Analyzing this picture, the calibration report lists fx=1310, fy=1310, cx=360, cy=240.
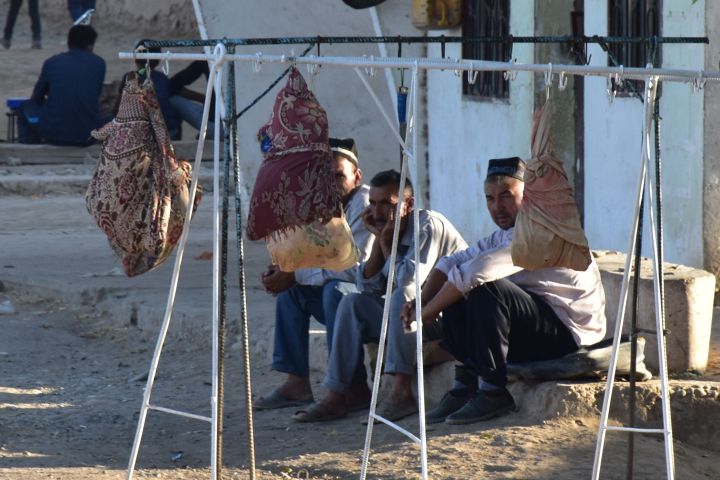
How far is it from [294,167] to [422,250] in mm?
1328

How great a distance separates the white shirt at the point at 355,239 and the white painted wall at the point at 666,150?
1562 mm

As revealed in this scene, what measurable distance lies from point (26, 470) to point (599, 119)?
363 centimetres

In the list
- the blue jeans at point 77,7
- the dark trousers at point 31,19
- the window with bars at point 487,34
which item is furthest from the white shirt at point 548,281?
the dark trousers at point 31,19

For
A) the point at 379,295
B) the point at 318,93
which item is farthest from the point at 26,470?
the point at 318,93

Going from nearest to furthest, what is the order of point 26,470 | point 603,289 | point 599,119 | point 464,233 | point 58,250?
point 26,470
point 603,289
point 599,119
point 464,233
point 58,250

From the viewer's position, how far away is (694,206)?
240 inches

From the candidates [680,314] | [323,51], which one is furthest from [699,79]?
[323,51]

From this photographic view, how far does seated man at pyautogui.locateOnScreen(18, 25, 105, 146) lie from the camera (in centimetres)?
1284

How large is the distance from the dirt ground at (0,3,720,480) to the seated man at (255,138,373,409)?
132 millimetres

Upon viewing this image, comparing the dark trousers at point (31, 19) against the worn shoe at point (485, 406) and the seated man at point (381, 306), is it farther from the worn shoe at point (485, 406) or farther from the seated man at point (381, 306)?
the worn shoe at point (485, 406)

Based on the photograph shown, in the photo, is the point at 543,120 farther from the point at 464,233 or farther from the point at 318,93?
the point at 318,93

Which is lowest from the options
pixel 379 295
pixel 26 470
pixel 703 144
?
pixel 26 470

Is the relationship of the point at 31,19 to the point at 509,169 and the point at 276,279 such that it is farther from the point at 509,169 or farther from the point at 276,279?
the point at 509,169

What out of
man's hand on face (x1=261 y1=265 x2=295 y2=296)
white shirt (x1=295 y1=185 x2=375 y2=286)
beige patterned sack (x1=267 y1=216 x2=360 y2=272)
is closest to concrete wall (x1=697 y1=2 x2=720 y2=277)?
white shirt (x1=295 y1=185 x2=375 y2=286)
